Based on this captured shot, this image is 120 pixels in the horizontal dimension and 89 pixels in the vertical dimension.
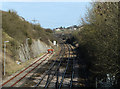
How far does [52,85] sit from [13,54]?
1691 cm

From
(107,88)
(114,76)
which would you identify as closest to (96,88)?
(107,88)

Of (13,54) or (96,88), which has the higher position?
(13,54)

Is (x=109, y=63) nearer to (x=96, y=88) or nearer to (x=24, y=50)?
(x=96, y=88)

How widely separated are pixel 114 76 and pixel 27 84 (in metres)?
9.48

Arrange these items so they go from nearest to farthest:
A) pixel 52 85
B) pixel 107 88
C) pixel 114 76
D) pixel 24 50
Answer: pixel 114 76 < pixel 107 88 < pixel 52 85 < pixel 24 50

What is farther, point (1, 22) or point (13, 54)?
point (1, 22)

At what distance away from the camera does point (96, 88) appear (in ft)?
55.9

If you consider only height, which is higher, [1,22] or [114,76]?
[1,22]

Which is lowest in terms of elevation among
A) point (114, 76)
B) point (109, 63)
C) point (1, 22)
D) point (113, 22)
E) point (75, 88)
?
point (75, 88)

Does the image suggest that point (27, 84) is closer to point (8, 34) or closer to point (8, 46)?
point (8, 46)

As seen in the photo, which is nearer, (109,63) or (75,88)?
(109,63)

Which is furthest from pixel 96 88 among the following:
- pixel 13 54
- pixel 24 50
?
pixel 24 50

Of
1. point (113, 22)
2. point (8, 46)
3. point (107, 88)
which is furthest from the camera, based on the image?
point (8, 46)

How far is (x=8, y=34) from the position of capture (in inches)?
1591
